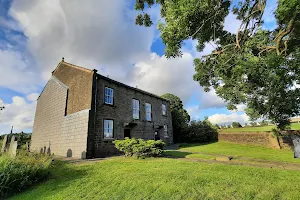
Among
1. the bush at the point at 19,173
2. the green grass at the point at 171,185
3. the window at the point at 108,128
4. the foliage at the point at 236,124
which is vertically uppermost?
the foliage at the point at 236,124

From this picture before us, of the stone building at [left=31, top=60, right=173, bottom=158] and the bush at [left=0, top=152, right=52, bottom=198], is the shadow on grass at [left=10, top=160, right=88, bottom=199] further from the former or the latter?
the stone building at [left=31, top=60, right=173, bottom=158]

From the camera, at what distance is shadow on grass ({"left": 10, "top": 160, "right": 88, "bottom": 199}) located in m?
5.19

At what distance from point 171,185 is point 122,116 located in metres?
11.2

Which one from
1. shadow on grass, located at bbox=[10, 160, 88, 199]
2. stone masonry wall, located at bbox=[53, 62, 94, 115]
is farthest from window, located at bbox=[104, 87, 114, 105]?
shadow on grass, located at bbox=[10, 160, 88, 199]

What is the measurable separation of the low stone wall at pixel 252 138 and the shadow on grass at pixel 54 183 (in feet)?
52.9

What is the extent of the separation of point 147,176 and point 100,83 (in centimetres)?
1014

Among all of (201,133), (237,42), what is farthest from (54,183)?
(201,133)

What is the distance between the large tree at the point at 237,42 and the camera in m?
4.96

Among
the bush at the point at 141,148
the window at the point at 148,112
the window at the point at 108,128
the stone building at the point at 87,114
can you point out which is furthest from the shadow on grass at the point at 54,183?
the window at the point at 148,112

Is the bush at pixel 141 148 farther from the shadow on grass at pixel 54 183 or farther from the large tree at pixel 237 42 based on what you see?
the large tree at pixel 237 42

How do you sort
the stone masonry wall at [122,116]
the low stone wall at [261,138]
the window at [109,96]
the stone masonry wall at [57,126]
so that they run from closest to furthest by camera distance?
the stone masonry wall at [57,126] < the stone masonry wall at [122,116] < the low stone wall at [261,138] < the window at [109,96]

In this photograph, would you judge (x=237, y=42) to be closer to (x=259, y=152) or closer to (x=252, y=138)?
(x=259, y=152)

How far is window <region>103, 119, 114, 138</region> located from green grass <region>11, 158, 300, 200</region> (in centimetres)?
691

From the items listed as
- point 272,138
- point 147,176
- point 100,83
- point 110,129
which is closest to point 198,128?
point 272,138
